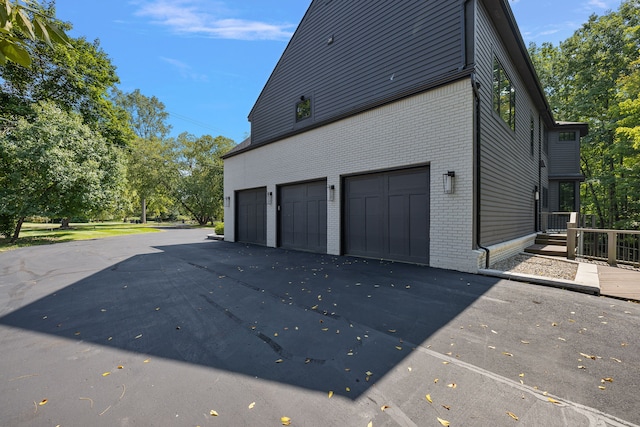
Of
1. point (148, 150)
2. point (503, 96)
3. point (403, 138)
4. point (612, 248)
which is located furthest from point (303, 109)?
point (148, 150)

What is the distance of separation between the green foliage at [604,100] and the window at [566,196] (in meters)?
1.94

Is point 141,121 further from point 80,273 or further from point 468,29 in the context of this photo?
point 468,29

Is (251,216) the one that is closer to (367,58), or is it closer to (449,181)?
(367,58)

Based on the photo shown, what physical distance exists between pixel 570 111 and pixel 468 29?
19.8m

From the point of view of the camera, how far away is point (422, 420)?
6.03ft

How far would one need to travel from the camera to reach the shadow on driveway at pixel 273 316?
256cm

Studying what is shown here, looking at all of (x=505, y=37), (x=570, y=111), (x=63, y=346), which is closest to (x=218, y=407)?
(x=63, y=346)

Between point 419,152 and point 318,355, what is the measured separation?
568 cm

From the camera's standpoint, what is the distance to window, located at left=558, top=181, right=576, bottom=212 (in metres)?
15.8

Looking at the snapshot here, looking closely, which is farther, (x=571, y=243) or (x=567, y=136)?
(x=567, y=136)

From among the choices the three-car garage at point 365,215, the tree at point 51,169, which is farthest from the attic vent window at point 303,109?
the tree at point 51,169

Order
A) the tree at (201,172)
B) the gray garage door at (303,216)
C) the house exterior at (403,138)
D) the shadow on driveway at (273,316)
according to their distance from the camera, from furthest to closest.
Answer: the tree at (201,172) → the gray garage door at (303,216) → the house exterior at (403,138) → the shadow on driveway at (273,316)

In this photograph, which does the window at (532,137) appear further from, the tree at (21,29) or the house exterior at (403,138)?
the tree at (21,29)

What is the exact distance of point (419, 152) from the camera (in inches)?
267
